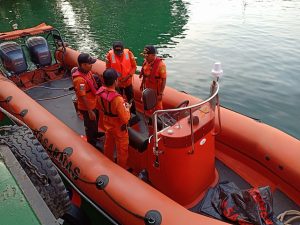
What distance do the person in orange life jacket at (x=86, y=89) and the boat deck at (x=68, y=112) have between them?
918 millimetres

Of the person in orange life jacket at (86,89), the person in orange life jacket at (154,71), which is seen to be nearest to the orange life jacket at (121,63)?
the person in orange life jacket at (154,71)

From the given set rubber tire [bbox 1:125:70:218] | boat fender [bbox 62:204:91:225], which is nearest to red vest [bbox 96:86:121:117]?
rubber tire [bbox 1:125:70:218]

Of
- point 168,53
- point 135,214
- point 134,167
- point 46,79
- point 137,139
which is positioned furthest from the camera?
point 168,53

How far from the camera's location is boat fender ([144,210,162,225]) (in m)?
2.93

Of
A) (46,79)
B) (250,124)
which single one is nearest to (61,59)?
(46,79)

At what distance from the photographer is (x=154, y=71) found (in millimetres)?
4539

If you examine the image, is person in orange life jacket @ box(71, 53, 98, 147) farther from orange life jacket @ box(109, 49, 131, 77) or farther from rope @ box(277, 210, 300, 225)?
rope @ box(277, 210, 300, 225)

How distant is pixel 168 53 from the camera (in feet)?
37.4

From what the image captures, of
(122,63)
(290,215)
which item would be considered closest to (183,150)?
(290,215)

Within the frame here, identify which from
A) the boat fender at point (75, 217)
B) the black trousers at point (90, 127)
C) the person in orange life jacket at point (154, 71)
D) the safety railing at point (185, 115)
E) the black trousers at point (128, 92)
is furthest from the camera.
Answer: the black trousers at point (128, 92)

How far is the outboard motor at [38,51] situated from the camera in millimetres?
6848

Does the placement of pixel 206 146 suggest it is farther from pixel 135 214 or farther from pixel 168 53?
pixel 168 53

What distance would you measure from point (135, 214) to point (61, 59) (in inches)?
204

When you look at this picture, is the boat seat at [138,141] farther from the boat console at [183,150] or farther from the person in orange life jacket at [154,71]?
the person in orange life jacket at [154,71]
